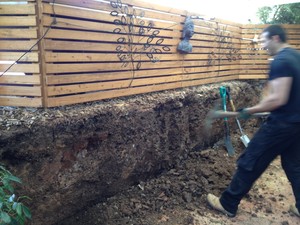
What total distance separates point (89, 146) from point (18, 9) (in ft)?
5.34

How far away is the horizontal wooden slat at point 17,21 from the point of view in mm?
2679

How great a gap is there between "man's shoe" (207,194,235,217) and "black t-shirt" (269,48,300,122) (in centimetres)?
139

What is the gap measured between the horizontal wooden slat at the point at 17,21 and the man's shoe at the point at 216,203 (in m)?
3.03

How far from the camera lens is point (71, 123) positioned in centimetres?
301

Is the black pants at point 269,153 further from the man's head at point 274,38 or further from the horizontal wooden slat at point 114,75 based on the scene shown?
the horizontal wooden slat at point 114,75

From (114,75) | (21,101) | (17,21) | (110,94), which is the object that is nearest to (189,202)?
(110,94)

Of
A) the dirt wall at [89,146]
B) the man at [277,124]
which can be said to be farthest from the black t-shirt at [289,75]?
the dirt wall at [89,146]

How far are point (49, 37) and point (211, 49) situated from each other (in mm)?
3763

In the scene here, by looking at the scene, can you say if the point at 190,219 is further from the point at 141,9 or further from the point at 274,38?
the point at 141,9

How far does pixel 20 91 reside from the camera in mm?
2887

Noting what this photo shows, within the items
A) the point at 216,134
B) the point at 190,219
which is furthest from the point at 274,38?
the point at 216,134

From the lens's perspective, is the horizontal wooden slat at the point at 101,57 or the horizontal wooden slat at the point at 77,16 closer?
the horizontal wooden slat at the point at 77,16

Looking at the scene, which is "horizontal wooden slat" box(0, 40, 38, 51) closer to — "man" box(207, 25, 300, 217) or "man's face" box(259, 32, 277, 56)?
"man" box(207, 25, 300, 217)

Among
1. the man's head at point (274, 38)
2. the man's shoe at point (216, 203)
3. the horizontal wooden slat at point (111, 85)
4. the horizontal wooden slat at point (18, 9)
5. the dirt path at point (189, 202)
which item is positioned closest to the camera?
the horizontal wooden slat at point (18, 9)
